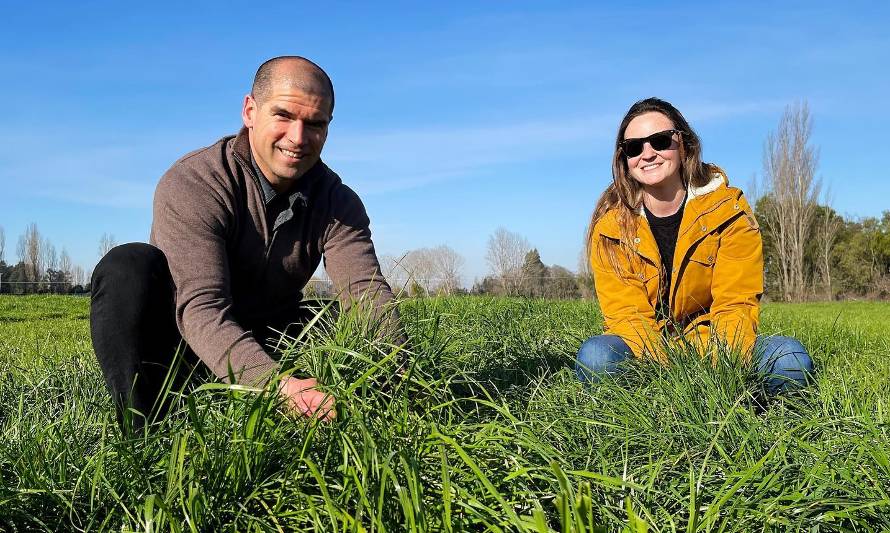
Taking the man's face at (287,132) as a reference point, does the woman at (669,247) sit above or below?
below

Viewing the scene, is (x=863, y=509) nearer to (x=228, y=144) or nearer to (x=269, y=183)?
(x=269, y=183)

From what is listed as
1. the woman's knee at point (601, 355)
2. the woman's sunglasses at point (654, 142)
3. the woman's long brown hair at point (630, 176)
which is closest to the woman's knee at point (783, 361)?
the woman's knee at point (601, 355)

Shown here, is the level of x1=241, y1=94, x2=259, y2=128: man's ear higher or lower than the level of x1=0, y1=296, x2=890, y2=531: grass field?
higher

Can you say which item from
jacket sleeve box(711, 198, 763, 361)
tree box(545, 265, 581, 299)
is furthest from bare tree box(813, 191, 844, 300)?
jacket sleeve box(711, 198, 763, 361)

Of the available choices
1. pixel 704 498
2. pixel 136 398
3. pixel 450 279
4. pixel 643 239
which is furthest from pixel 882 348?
pixel 136 398

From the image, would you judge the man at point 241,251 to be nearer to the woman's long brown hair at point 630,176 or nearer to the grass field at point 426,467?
the grass field at point 426,467

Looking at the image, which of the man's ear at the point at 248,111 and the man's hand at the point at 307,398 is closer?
the man's hand at the point at 307,398

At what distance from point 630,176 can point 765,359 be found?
1.07 m

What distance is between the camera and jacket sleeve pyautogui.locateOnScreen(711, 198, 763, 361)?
10.2 feet

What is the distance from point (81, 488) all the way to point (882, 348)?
4.69 m

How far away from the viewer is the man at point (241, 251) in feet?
7.73

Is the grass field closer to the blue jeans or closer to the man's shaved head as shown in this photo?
the blue jeans

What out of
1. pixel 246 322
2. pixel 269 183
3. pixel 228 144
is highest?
pixel 228 144

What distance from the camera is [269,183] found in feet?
9.23
